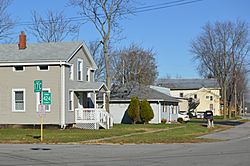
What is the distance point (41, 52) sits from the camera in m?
37.6

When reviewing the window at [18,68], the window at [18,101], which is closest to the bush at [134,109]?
the window at [18,101]

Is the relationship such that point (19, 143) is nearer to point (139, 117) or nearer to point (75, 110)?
point (75, 110)

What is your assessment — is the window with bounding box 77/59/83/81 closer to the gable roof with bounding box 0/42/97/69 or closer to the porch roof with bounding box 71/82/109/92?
the porch roof with bounding box 71/82/109/92

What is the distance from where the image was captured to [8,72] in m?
36.9

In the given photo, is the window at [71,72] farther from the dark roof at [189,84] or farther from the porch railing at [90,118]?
the dark roof at [189,84]

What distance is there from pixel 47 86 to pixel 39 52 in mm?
3383

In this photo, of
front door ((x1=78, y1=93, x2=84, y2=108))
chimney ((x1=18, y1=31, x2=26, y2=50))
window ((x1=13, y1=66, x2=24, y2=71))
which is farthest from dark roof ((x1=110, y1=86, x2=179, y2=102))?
window ((x1=13, y1=66, x2=24, y2=71))

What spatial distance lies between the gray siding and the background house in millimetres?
15395

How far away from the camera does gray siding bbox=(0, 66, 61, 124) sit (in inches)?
1407

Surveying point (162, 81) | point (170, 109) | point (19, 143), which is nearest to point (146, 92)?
point (170, 109)

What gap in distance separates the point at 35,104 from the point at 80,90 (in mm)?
3912

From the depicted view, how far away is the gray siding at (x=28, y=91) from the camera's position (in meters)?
35.8

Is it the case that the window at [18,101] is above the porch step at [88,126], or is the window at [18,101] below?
above

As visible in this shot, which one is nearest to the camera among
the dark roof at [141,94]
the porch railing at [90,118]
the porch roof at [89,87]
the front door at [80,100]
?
the porch railing at [90,118]
